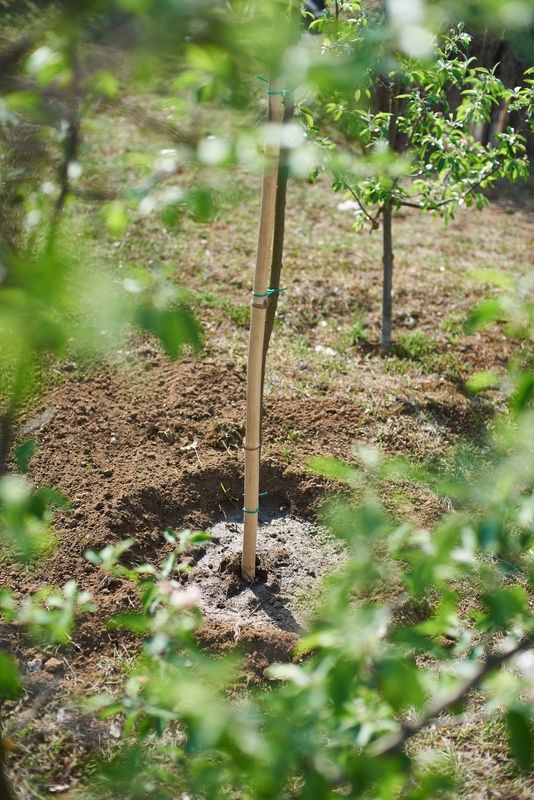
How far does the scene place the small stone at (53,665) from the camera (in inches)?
112

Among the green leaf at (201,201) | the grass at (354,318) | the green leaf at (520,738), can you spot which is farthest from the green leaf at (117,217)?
the grass at (354,318)

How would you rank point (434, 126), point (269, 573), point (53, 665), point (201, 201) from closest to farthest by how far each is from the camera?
point (201, 201)
point (53, 665)
point (269, 573)
point (434, 126)

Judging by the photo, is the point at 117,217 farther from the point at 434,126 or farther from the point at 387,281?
the point at 387,281

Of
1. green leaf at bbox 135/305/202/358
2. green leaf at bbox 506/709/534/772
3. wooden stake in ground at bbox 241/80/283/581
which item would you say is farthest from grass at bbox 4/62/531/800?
green leaf at bbox 135/305/202/358

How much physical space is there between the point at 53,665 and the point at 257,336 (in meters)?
1.40

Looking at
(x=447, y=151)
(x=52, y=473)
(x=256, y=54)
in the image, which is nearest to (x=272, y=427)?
(x=52, y=473)

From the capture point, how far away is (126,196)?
1407mm

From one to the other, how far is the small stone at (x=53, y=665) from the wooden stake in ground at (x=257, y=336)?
0.84 m

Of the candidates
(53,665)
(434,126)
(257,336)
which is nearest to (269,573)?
(53,665)

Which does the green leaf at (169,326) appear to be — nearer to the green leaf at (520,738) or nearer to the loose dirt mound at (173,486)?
the green leaf at (520,738)

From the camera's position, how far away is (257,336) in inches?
112

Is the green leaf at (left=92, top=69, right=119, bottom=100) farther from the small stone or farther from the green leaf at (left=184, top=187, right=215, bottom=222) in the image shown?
the small stone

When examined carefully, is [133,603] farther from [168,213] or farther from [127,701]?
[168,213]

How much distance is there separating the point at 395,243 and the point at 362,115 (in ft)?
8.79
